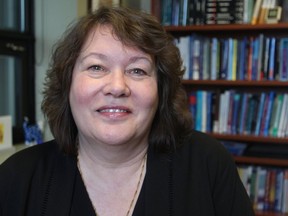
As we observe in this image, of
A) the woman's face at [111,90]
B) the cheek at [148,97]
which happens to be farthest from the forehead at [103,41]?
the cheek at [148,97]

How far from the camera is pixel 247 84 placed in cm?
236

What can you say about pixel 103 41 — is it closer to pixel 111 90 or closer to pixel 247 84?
pixel 111 90

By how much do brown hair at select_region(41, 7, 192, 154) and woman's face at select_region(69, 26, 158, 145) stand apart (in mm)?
33

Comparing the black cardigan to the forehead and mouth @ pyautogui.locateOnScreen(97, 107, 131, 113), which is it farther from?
the forehead

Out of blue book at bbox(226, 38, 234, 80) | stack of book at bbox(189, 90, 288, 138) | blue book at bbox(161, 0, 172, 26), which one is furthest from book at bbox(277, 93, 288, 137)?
blue book at bbox(161, 0, 172, 26)

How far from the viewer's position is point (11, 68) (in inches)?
97.4

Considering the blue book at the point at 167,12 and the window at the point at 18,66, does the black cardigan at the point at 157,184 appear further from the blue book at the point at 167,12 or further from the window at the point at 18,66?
the blue book at the point at 167,12

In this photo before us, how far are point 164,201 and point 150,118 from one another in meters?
0.26

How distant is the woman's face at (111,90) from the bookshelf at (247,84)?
4.51 feet

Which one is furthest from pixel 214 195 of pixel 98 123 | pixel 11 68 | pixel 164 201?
pixel 11 68

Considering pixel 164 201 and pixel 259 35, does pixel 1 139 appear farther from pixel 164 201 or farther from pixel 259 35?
pixel 259 35

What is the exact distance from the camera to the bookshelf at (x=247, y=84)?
91.8 inches

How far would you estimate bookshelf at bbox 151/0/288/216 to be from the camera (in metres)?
2.33

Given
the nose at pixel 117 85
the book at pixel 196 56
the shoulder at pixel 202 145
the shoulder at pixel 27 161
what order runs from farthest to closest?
the book at pixel 196 56, the shoulder at pixel 202 145, the shoulder at pixel 27 161, the nose at pixel 117 85
